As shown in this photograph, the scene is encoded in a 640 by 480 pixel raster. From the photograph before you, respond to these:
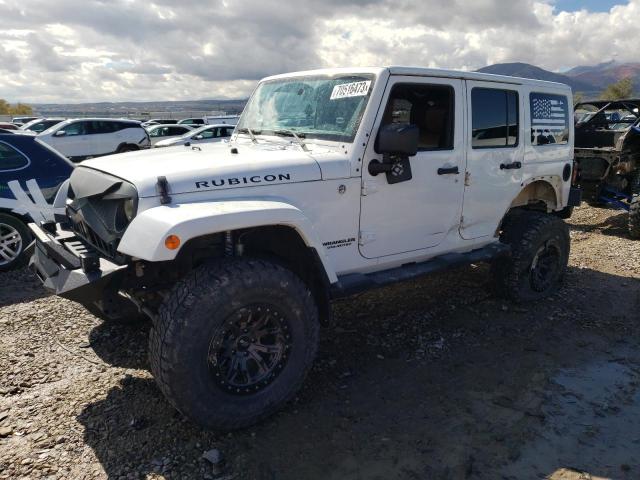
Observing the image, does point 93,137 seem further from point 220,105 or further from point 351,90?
point 220,105

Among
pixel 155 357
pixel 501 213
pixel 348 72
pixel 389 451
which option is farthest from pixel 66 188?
pixel 501 213

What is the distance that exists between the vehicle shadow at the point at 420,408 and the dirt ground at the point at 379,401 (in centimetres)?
1

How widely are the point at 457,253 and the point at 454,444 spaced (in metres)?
1.82

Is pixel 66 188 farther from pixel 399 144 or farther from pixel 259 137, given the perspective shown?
pixel 399 144

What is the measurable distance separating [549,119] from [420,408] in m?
3.21

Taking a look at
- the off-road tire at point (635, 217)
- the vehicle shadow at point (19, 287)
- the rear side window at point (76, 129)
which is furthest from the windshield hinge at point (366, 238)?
the rear side window at point (76, 129)

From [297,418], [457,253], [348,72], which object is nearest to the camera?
[297,418]

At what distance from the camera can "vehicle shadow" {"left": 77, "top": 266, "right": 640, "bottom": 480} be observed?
268 cm

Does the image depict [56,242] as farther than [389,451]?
Yes

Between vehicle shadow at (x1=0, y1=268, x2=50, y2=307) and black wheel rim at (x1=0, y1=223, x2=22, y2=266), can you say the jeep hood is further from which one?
black wheel rim at (x1=0, y1=223, x2=22, y2=266)

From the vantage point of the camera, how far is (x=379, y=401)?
3.26 meters

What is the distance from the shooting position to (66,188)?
3840 millimetres

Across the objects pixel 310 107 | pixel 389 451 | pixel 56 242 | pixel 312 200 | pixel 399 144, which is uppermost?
pixel 310 107

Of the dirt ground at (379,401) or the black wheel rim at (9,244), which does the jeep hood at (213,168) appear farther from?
the black wheel rim at (9,244)
